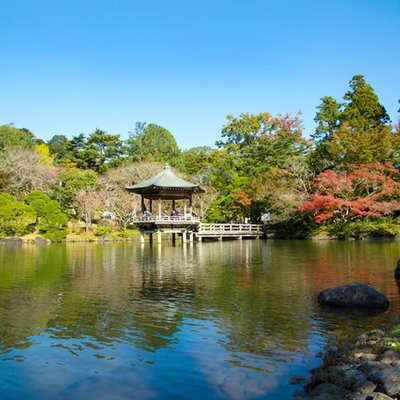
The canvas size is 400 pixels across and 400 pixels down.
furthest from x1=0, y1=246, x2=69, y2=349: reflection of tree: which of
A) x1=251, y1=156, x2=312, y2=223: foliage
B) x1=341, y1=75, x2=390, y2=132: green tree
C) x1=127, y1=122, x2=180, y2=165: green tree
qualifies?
x1=127, y1=122, x2=180, y2=165: green tree

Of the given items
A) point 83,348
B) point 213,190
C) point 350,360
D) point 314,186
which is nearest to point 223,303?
point 83,348

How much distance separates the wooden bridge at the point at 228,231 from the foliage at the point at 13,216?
49.3 ft

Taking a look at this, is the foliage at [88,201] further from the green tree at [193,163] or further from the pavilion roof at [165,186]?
the green tree at [193,163]

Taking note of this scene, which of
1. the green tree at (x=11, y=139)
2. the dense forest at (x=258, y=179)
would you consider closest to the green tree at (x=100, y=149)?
the dense forest at (x=258, y=179)

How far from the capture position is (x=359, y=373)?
4.64 metres

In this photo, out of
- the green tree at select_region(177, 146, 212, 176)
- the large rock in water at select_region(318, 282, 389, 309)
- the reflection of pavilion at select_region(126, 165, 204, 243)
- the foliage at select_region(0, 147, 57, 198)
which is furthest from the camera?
the green tree at select_region(177, 146, 212, 176)

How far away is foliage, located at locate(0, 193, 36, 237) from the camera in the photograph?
114 feet

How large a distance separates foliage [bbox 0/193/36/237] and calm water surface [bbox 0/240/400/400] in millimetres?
23246

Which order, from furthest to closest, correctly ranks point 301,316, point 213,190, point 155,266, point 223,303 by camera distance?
1. point 213,190
2. point 155,266
3. point 223,303
4. point 301,316

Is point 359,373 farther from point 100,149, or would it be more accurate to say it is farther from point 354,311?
point 100,149

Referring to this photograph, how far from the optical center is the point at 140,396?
480 centimetres

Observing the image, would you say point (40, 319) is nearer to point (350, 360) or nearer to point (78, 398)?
point (78, 398)

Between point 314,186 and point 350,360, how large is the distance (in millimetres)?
30216

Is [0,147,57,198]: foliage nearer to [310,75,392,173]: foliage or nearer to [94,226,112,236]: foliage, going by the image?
[94,226,112,236]: foliage
